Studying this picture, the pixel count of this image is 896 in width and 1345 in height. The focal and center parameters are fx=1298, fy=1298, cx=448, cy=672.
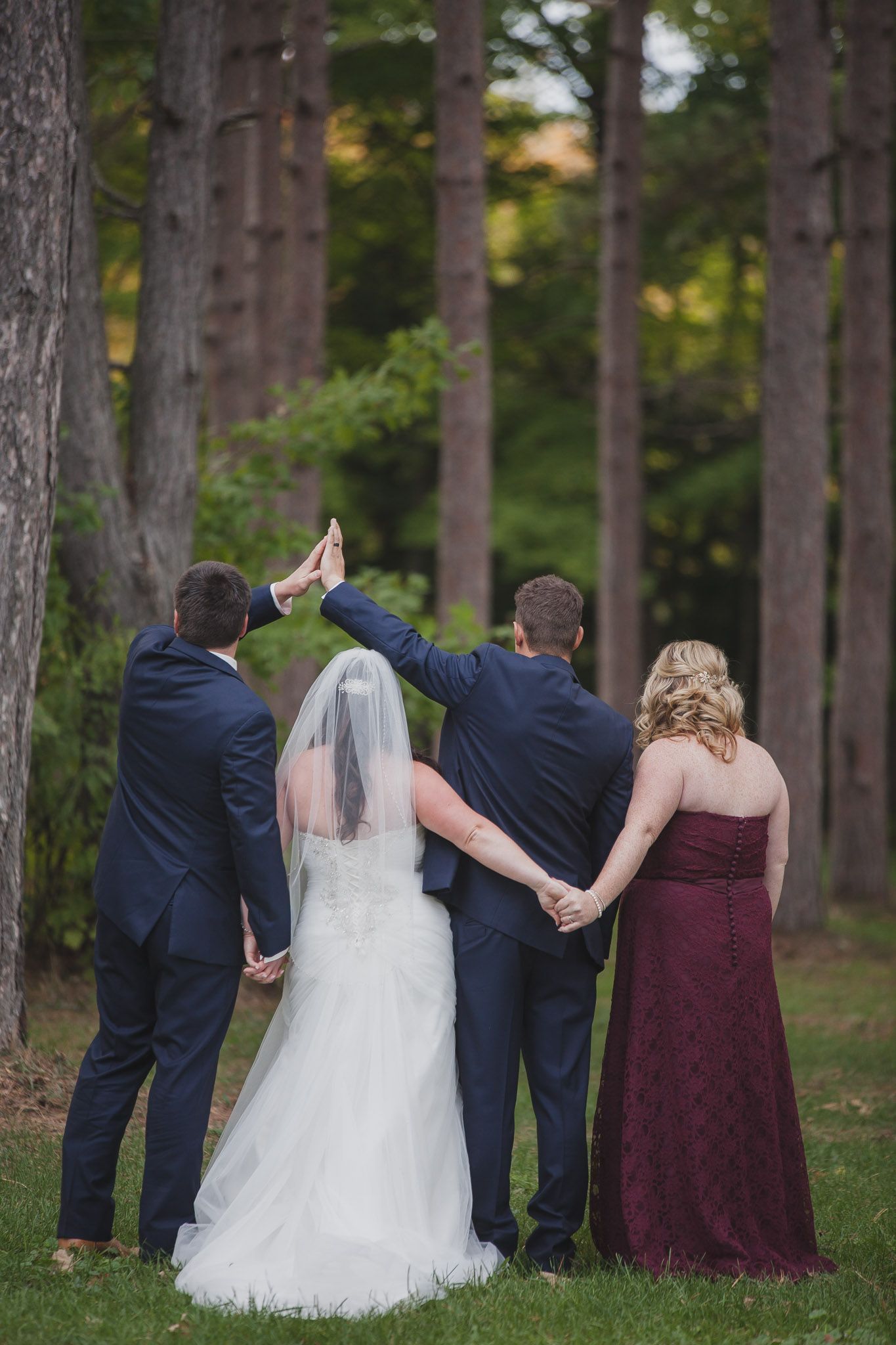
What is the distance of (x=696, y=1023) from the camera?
4.45 m

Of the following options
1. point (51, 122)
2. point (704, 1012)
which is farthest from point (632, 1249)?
point (51, 122)

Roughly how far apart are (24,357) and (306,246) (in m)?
9.17

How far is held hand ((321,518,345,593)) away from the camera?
4758 mm

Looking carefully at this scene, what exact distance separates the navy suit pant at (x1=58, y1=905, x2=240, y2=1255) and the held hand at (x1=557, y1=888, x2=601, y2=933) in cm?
110

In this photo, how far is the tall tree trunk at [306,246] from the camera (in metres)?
13.9

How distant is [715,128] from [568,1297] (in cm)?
1896

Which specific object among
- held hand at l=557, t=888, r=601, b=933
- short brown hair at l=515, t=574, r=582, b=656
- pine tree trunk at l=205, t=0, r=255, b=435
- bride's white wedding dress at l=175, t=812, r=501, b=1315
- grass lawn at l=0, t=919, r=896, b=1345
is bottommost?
grass lawn at l=0, t=919, r=896, b=1345

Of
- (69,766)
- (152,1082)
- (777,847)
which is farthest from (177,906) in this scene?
(69,766)

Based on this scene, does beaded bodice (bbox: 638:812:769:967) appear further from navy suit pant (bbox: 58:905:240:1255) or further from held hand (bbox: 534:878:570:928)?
navy suit pant (bbox: 58:905:240:1255)

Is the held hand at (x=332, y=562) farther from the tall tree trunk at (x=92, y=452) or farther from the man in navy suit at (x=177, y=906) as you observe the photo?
the tall tree trunk at (x=92, y=452)

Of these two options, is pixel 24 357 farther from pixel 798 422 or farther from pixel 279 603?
pixel 798 422

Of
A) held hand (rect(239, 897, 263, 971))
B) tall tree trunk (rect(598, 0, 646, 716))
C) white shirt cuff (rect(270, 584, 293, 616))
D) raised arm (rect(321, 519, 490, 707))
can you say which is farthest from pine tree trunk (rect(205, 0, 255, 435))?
held hand (rect(239, 897, 263, 971))

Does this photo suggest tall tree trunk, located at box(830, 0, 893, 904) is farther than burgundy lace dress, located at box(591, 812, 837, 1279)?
Yes

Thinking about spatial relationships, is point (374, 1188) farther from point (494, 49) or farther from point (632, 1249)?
point (494, 49)
